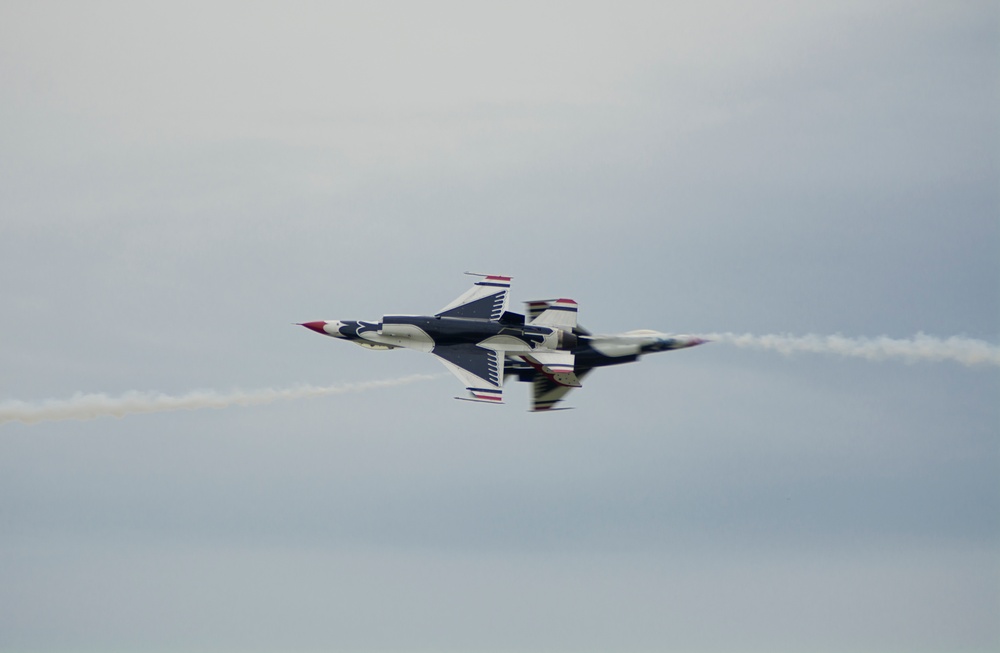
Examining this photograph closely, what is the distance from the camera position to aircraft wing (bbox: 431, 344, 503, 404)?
7381cm

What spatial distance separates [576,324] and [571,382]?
374 cm

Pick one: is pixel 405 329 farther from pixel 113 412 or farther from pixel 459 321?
pixel 113 412

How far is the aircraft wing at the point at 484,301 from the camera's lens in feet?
247

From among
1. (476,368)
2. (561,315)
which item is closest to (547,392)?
(561,315)

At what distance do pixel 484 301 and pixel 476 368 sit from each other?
13.0 feet

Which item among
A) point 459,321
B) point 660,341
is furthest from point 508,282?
point 660,341

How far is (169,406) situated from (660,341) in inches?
1060

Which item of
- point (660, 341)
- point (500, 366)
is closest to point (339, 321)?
point (500, 366)

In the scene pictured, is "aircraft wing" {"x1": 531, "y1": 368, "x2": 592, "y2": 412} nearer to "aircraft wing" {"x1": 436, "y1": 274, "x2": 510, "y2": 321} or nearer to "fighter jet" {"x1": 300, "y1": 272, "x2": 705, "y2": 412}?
"fighter jet" {"x1": 300, "y1": 272, "x2": 705, "y2": 412}

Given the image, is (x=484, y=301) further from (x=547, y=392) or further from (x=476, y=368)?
(x=547, y=392)

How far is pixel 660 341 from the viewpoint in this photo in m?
78.1

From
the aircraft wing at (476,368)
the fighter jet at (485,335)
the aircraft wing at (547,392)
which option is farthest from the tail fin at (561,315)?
the aircraft wing at (547,392)

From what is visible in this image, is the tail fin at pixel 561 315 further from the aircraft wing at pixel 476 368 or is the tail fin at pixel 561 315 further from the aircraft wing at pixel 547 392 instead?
the aircraft wing at pixel 547 392

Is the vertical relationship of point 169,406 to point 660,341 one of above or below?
below
